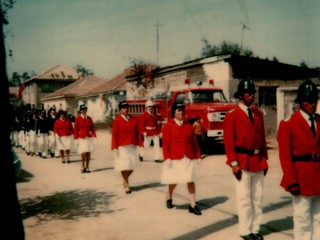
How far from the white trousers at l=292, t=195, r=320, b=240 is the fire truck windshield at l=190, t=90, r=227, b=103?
10961 mm

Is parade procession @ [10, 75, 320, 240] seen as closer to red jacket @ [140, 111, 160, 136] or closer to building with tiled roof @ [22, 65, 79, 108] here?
red jacket @ [140, 111, 160, 136]

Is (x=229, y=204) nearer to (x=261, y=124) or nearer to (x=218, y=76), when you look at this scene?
(x=261, y=124)

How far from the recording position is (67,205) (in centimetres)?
762

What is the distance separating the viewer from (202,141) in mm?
14680

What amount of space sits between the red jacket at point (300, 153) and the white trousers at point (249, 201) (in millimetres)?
919

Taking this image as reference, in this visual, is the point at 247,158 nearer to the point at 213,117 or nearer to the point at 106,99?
the point at 213,117

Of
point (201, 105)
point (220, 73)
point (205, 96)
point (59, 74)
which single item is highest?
point (59, 74)

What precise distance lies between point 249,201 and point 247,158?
593 millimetres

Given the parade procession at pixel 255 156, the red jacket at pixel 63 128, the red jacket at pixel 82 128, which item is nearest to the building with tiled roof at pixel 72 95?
the red jacket at pixel 63 128

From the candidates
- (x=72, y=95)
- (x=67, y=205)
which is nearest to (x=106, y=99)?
(x=72, y=95)

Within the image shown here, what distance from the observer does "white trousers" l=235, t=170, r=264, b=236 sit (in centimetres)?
524

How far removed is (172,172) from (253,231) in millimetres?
1918

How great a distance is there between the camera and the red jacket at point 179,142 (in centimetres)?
672

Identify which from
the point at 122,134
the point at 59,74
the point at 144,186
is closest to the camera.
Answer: the point at 122,134
